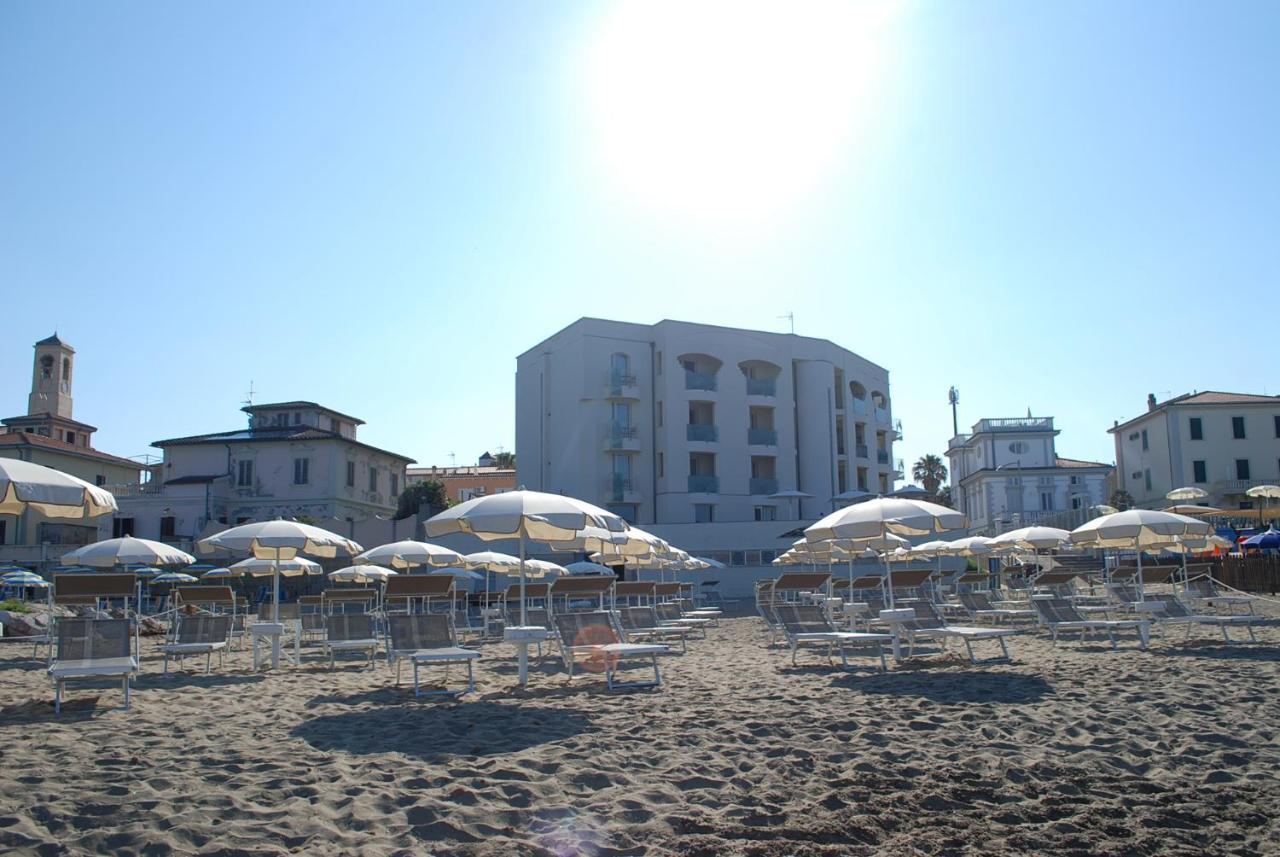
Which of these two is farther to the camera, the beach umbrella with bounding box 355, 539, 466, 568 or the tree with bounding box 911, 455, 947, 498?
the tree with bounding box 911, 455, 947, 498

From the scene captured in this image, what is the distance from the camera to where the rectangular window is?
45500mm

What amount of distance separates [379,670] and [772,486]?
113 ft

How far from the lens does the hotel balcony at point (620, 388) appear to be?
43781mm

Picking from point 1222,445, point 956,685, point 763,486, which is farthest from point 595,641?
point 1222,445

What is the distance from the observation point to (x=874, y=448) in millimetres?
51750

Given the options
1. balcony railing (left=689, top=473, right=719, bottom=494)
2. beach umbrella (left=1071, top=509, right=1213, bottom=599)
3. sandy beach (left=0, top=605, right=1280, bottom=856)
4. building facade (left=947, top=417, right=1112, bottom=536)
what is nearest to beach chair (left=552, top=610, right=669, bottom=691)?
sandy beach (left=0, top=605, right=1280, bottom=856)

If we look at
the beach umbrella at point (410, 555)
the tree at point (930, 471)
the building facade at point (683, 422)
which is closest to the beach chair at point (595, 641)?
the beach umbrella at point (410, 555)

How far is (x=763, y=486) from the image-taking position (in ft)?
149

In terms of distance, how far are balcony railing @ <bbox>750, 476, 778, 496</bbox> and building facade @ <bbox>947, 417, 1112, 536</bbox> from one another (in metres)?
23.2

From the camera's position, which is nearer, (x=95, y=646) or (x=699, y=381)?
(x=95, y=646)

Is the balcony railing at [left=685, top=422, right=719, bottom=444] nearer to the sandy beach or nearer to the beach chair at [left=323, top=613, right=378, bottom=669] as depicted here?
the beach chair at [left=323, top=613, right=378, bottom=669]

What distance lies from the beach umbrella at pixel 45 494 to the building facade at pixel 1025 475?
59.4 m

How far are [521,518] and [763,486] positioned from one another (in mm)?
36522

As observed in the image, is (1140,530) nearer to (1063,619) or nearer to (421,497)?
(1063,619)
